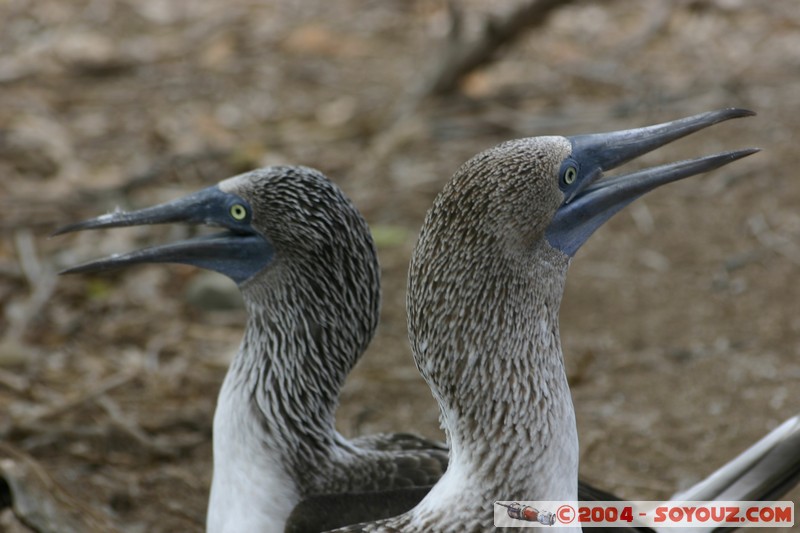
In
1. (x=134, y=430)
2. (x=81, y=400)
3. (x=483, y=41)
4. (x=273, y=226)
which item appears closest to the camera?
(x=273, y=226)

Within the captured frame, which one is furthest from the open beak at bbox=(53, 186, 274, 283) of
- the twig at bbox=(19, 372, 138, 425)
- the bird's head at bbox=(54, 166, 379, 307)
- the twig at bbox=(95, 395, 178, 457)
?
the twig at bbox=(19, 372, 138, 425)

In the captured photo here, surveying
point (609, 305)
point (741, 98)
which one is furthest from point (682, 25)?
point (609, 305)

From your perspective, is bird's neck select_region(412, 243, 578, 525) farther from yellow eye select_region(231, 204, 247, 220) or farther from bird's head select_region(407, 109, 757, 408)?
yellow eye select_region(231, 204, 247, 220)

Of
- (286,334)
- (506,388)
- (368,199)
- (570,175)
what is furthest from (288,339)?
(368,199)

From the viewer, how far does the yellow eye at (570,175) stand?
3.11 m

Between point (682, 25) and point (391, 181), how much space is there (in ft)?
13.6

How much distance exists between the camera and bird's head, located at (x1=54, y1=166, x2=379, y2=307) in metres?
4.00

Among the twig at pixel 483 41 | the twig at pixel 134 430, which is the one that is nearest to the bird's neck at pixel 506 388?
the twig at pixel 134 430

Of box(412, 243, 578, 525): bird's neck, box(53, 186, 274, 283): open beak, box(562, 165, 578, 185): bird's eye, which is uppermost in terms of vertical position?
box(53, 186, 274, 283): open beak

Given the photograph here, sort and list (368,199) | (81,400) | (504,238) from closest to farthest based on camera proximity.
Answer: (504,238)
(81,400)
(368,199)

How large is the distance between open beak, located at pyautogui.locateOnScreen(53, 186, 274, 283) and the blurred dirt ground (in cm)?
132

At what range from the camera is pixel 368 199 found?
7777mm

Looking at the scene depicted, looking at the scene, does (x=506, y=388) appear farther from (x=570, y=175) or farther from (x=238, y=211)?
(x=238, y=211)

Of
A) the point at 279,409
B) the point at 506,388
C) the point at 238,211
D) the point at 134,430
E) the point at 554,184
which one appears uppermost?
the point at 238,211
